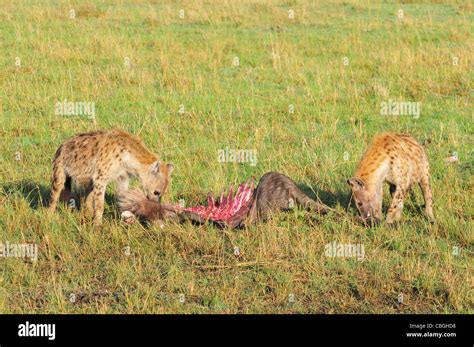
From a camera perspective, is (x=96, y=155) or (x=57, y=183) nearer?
(x=96, y=155)

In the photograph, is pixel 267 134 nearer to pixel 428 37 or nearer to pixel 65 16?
pixel 428 37

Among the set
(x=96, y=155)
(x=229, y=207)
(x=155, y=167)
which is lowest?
(x=229, y=207)

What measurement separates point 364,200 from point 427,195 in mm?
786

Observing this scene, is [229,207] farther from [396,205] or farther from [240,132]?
[240,132]

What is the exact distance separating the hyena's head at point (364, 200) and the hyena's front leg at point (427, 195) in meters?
0.58

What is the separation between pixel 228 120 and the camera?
35.0ft

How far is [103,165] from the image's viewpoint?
293 inches

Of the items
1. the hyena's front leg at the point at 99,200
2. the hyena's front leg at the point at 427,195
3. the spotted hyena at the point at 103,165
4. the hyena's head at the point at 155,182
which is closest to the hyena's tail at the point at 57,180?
the spotted hyena at the point at 103,165

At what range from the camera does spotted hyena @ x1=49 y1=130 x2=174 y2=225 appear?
746 cm

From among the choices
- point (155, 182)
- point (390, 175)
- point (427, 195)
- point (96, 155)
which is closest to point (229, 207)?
point (155, 182)

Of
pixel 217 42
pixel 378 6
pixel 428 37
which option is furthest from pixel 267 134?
pixel 378 6

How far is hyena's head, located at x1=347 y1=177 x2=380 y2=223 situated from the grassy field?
0.14 meters

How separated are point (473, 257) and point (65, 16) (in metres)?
12.0

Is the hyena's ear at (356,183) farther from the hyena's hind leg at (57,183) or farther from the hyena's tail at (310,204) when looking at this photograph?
the hyena's hind leg at (57,183)
